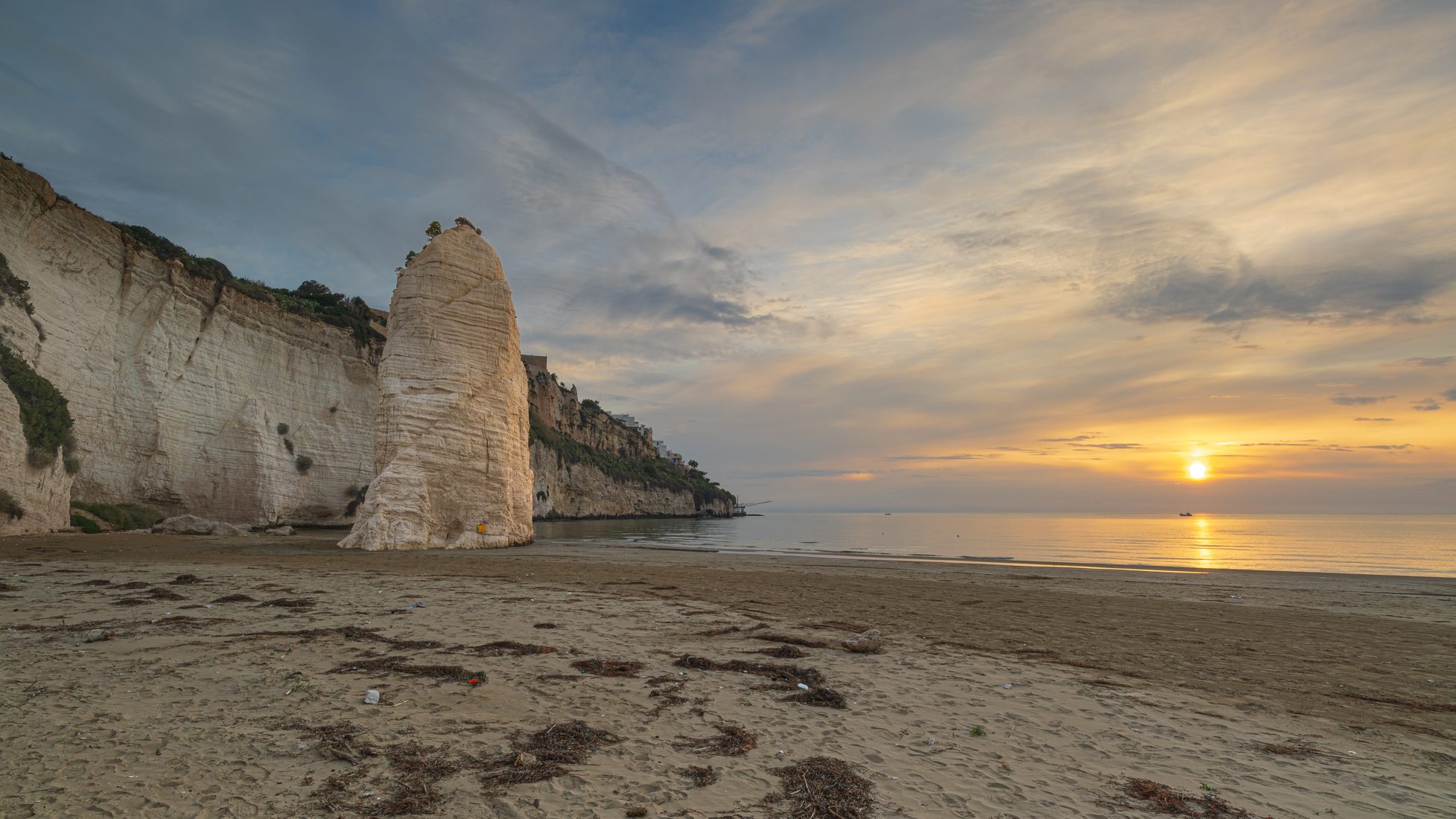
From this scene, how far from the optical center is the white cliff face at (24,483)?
1950 cm

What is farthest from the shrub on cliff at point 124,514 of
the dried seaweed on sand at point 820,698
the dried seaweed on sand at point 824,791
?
the dried seaweed on sand at point 824,791

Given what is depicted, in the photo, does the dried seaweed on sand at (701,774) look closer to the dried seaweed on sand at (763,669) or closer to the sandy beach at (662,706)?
the sandy beach at (662,706)

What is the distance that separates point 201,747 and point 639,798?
2.94 metres

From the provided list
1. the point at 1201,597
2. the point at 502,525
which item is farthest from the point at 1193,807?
the point at 502,525

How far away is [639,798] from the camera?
3.90 m

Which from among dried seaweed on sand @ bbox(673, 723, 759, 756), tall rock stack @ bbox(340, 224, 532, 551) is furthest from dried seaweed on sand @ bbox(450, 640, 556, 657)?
tall rock stack @ bbox(340, 224, 532, 551)

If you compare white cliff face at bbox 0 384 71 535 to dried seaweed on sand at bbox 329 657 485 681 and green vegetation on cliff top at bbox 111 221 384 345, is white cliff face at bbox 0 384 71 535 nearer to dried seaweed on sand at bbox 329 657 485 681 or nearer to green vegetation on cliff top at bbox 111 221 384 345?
green vegetation on cliff top at bbox 111 221 384 345

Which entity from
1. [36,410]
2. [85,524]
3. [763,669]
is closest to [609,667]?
[763,669]

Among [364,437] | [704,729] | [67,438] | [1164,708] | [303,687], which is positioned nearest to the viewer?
[704,729]

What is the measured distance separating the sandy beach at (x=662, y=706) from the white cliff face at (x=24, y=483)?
1168cm

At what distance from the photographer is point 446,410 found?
24.2 m

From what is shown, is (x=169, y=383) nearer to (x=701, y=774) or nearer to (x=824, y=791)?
(x=701, y=774)

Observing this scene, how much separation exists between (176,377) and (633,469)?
2991 inches

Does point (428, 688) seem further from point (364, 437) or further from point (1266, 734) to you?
point (364, 437)
